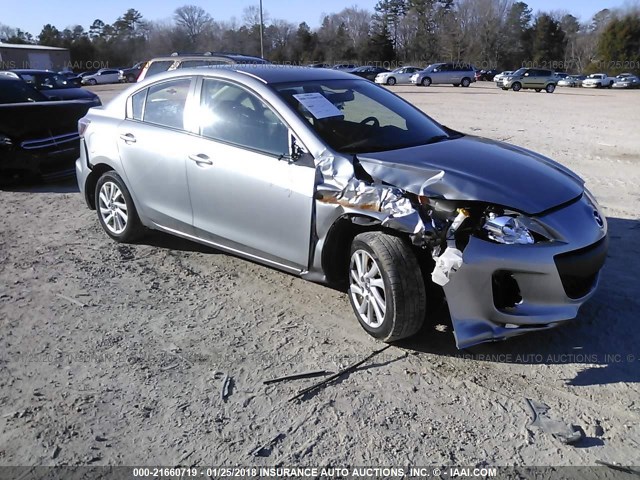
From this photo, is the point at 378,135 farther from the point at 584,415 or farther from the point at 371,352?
the point at 584,415

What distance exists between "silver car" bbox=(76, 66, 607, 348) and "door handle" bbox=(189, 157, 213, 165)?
0.01 metres

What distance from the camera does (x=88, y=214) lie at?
22.8ft

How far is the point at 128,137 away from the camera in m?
5.22

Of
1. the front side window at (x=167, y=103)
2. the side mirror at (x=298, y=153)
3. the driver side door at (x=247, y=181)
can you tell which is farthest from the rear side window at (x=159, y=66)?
the side mirror at (x=298, y=153)

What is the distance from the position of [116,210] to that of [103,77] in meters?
58.0

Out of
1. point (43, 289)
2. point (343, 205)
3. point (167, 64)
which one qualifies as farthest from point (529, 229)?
point (167, 64)

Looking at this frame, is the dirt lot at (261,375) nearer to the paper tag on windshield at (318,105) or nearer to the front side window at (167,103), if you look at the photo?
the front side window at (167,103)

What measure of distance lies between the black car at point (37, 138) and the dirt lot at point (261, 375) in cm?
339

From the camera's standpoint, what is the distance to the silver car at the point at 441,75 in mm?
42625

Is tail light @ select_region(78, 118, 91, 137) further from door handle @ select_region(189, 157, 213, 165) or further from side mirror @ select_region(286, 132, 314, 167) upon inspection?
side mirror @ select_region(286, 132, 314, 167)

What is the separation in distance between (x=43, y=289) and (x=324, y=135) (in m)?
2.59

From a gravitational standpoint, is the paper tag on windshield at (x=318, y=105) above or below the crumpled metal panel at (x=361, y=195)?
above

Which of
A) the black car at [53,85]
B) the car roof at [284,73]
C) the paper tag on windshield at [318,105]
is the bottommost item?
the black car at [53,85]

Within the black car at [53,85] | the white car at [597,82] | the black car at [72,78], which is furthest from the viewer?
the white car at [597,82]
